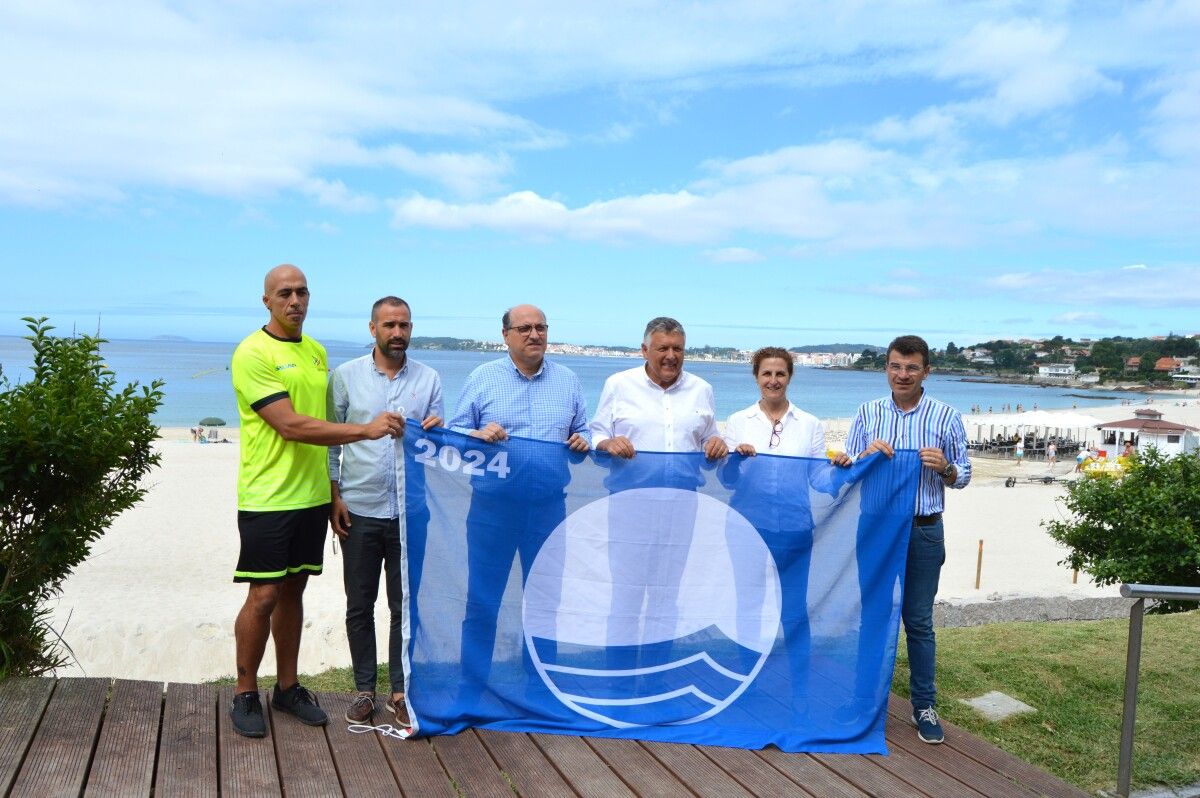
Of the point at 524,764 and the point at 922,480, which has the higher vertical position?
the point at 922,480

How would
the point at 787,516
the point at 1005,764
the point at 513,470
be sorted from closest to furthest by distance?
the point at 1005,764
the point at 513,470
the point at 787,516

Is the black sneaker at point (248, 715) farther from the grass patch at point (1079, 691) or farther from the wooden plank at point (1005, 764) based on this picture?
the grass patch at point (1079, 691)

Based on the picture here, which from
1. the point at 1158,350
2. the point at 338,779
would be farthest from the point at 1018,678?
the point at 1158,350

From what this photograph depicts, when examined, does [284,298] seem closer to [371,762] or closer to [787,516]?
[371,762]

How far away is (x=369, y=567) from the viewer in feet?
14.6

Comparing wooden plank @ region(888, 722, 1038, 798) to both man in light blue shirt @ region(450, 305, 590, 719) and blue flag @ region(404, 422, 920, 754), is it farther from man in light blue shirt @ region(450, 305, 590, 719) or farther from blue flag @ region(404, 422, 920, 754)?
man in light blue shirt @ region(450, 305, 590, 719)

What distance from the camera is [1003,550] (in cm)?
2045

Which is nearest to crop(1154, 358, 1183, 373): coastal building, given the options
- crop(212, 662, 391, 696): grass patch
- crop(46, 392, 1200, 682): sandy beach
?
crop(46, 392, 1200, 682): sandy beach

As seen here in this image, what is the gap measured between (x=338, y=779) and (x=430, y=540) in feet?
3.86

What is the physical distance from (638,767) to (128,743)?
7.50 ft

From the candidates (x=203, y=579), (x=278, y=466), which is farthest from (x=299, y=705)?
(x=203, y=579)

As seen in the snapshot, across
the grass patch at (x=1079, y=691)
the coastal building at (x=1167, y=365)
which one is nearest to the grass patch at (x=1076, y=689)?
the grass patch at (x=1079, y=691)

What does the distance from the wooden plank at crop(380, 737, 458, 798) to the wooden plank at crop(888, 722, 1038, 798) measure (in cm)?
227

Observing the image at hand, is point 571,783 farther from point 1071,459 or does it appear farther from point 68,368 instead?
point 1071,459
